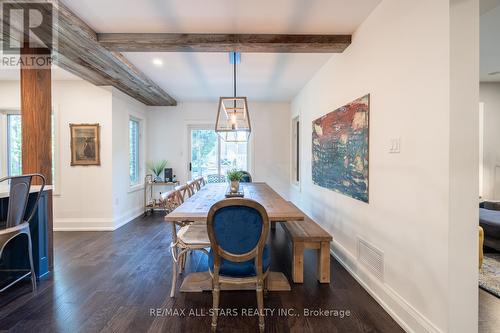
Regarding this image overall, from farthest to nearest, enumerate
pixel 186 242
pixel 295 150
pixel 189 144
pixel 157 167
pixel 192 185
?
pixel 189 144 → pixel 295 150 → pixel 157 167 → pixel 192 185 → pixel 186 242

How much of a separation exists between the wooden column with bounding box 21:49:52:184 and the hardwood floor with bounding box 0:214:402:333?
1250 mm

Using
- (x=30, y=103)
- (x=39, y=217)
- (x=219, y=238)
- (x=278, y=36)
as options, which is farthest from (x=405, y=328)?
(x=30, y=103)

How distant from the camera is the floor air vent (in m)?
2.15

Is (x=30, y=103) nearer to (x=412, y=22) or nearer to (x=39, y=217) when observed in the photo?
(x=39, y=217)

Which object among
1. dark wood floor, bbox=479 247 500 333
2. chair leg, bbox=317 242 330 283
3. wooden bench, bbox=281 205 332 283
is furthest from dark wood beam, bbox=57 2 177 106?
dark wood floor, bbox=479 247 500 333

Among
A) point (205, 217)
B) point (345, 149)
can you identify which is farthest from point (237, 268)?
point (345, 149)

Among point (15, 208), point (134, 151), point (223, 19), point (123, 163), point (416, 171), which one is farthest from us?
point (134, 151)

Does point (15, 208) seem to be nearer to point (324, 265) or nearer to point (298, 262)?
point (298, 262)

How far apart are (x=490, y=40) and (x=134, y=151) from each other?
613cm

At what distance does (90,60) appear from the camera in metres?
3.06

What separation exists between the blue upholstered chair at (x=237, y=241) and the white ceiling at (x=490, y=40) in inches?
103

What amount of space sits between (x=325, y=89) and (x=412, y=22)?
1789mm

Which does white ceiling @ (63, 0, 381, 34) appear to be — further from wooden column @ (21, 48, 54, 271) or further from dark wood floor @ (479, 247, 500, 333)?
dark wood floor @ (479, 247, 500, 333)

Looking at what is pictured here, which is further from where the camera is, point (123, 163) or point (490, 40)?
point (123, 163)
